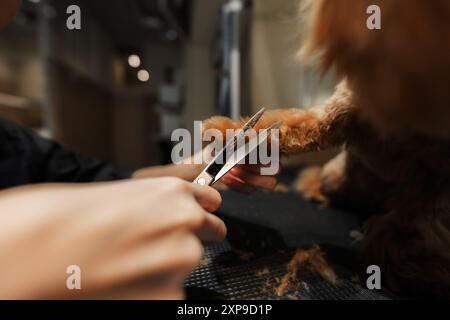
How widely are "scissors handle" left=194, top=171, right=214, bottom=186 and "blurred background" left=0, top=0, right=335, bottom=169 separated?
129 mm

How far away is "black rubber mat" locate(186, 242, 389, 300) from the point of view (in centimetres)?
33

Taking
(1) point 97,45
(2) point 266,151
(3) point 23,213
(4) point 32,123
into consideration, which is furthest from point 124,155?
(3) point 23,213

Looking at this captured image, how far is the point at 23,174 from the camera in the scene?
573mm

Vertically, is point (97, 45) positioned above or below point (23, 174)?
above

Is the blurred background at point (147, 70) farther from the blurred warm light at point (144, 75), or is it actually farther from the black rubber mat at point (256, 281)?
the black rubber mat at point (256, 281)

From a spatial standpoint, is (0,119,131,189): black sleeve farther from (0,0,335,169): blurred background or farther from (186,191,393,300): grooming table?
(186,191,393,300): grooming table

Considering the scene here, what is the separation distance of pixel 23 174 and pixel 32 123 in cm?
168

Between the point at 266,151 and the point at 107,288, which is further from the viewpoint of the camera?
the point at 266,151

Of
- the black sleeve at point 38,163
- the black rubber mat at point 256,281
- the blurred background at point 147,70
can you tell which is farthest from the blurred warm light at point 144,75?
the black rubber mat at point 256,281

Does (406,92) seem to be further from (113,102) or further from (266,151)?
(113,102)

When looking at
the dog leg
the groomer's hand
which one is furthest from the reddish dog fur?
the groomer's hand

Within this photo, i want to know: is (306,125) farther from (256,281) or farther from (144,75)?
(144,75)
